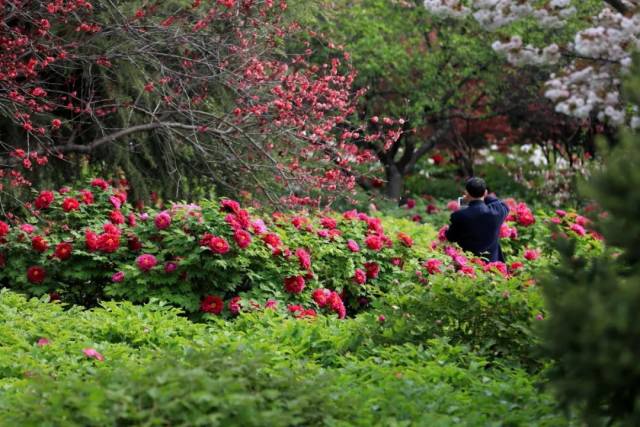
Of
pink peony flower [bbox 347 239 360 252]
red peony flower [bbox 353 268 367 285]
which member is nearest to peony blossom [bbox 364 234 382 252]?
pink peony flower [bbox 347 239 360 252]

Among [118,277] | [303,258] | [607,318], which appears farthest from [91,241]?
[607,318]

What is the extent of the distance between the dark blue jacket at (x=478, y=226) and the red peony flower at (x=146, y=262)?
2513 mm

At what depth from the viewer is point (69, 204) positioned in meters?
7.28

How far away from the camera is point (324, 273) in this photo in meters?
7.26

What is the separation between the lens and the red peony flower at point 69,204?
287 inches

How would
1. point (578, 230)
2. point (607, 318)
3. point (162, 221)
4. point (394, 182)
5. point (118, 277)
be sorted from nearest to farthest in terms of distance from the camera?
point (607, 318), point (118, 277), point (162, 221), point (578, 230), point (394, 182)

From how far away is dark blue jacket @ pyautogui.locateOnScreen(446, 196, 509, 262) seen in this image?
25.1 ft

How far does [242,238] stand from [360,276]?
1.17m

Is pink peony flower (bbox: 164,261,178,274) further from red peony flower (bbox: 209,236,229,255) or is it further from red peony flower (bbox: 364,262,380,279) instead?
red peony flower (bbox: 364,262,380,279)

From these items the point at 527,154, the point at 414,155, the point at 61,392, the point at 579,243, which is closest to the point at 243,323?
the point at 61,392

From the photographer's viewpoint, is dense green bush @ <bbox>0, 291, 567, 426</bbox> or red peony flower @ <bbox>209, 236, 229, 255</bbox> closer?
dense green bush @ <bbox>0, 291, 567, 426</bbox>

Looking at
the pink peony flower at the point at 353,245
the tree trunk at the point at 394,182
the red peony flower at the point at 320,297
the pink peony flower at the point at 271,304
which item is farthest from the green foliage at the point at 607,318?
the tree trunk at the point at 394,182

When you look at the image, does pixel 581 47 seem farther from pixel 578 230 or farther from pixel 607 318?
pixel 607 318

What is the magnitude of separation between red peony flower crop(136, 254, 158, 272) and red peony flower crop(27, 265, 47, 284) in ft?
2.66
